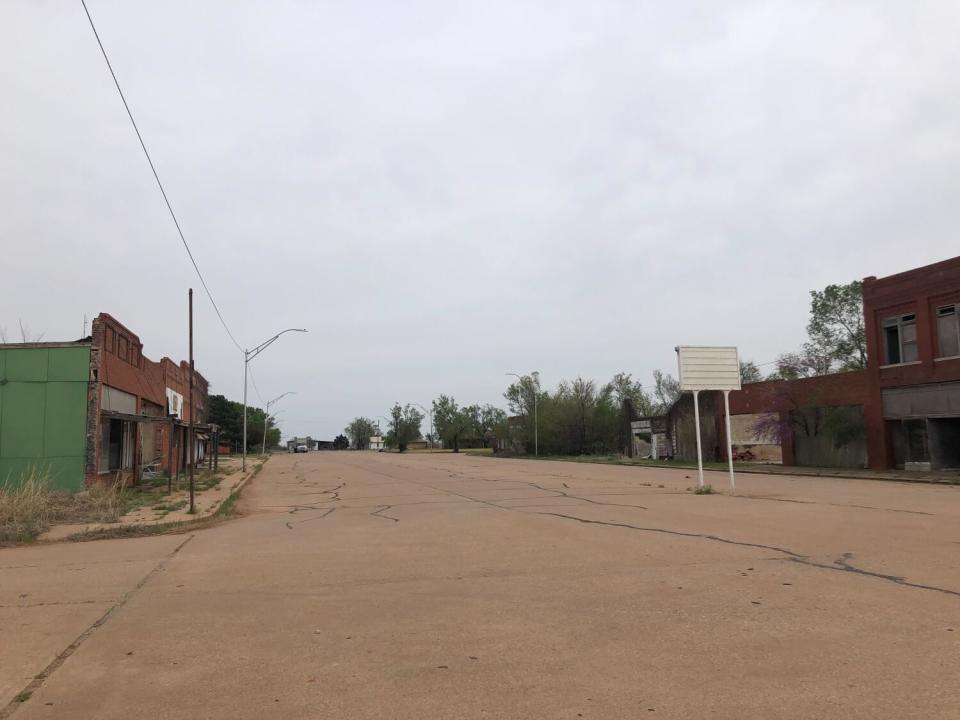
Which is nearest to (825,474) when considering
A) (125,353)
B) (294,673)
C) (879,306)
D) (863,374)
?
(863,374)

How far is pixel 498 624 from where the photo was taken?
6.81m

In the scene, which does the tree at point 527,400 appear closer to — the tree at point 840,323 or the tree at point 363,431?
the tree at point 840,323

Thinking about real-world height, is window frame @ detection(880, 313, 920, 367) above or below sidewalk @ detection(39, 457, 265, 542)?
above

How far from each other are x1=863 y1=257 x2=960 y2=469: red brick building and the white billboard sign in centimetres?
1367

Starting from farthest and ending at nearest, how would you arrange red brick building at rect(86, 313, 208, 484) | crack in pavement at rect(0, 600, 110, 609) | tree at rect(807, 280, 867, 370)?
tree at rect(807, 280, 867, 370), red brick building at rect(86, 313, 208, 484), crack in pavement at rect(0, 600, 110, 609)

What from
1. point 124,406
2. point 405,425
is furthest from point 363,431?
point 124,406

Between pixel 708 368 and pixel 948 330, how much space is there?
1509cm

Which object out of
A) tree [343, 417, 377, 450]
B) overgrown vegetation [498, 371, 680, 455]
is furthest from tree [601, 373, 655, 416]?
tree [343, 417, 377, 450]

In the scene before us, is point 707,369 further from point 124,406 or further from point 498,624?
point 124,406

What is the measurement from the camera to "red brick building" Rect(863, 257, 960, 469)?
32.3 m

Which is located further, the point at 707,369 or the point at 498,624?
the point at 707,369

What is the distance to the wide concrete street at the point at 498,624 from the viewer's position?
491cm

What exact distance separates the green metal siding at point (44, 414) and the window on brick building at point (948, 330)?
34297mm

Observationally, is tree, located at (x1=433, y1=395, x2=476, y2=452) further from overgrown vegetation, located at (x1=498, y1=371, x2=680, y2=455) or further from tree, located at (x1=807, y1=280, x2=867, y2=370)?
tree, located at (x1=807, y1=280, x2=867, y2=370)
